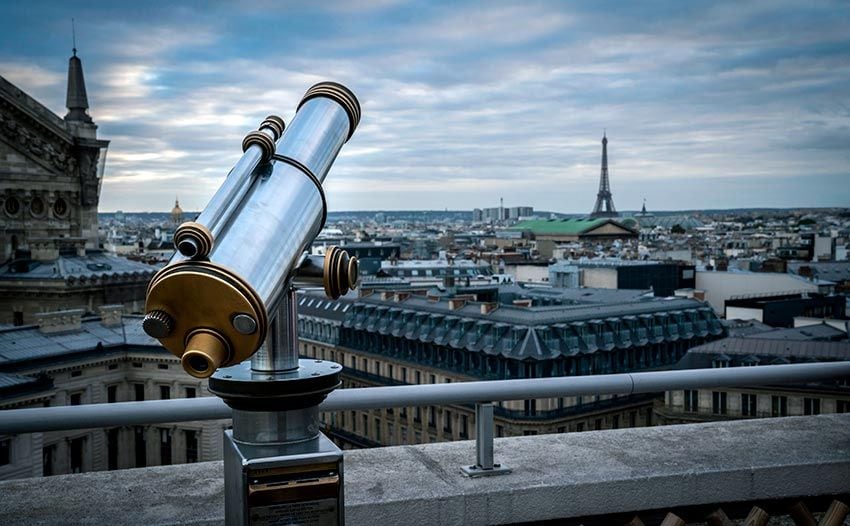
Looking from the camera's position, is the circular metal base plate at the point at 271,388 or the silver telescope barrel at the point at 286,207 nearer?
the silver telescope barrel at the point at 286,207

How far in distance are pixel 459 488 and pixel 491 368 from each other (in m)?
38.1

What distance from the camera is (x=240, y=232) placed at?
2.29 meters

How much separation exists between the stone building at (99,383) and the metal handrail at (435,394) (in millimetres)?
14164

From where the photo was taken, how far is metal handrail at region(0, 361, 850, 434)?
10.4 feet

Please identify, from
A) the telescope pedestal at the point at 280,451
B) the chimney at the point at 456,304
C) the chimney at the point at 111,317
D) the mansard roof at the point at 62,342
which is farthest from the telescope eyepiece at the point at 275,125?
the chimney at the point at 456,304

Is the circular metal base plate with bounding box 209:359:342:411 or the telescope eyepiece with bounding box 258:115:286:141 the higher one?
the telescope eyepiece with bounding box 258:115:286:141

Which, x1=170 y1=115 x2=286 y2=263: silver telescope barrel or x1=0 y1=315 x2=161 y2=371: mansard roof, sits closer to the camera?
x1=170 y1=115 x2=286 y2=263: silver telescope barrel

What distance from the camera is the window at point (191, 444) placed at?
20.9m

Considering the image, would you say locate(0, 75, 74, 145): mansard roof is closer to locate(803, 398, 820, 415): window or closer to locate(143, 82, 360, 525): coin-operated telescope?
locate(803, 398, 820, 415): window

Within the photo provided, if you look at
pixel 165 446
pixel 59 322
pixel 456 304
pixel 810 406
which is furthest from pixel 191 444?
pixel 456 304

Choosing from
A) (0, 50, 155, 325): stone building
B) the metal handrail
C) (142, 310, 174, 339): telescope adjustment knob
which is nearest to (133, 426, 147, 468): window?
(0, 50, 155, 325): stone building

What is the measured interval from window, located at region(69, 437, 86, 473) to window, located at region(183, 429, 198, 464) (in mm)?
2730

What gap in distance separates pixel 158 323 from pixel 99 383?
76.6ft

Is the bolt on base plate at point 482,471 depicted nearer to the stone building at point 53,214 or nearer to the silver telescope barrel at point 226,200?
the silver telescope barrel at point 226,200
